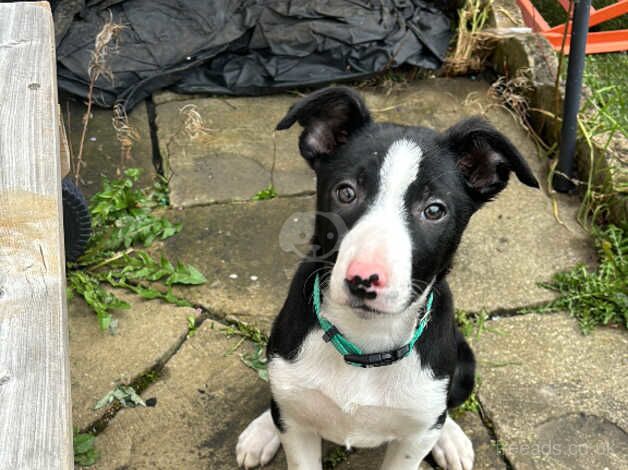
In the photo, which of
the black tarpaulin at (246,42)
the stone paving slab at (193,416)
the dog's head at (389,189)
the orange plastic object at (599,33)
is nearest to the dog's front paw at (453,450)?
the stone paving slab at (193,416)

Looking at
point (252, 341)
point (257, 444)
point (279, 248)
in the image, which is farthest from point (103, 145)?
point (257, 444)

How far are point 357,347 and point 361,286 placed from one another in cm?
52

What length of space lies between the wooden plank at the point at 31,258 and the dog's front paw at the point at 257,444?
118cm

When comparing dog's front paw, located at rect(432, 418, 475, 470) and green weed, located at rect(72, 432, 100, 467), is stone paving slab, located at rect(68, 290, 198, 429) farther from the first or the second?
dog's front paw, located at rect(432, 418, 475, 470)

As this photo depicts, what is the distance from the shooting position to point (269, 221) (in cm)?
432

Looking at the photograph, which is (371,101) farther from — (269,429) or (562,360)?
(269,429)

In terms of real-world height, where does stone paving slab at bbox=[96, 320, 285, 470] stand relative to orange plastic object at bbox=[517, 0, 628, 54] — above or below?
below

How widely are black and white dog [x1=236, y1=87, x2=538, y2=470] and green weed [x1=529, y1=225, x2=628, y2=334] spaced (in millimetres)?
1214

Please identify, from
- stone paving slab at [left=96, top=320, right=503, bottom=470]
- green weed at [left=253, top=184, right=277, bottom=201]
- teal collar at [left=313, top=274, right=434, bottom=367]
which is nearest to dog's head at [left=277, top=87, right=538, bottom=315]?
teal collar at [left=313, top=274, right=434, bottom=367]

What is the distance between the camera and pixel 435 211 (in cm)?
244

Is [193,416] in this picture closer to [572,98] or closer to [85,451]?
[85,451]

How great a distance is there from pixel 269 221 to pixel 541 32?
245 centimetres

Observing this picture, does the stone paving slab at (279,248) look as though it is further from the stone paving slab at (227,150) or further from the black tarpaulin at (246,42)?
the black tarpaulin at (246,42)

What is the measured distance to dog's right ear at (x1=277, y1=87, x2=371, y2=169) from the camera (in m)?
2.54
